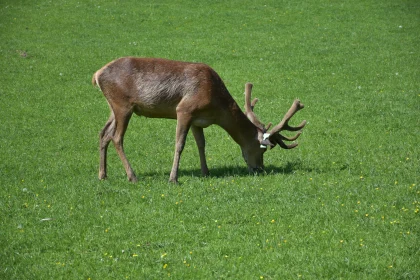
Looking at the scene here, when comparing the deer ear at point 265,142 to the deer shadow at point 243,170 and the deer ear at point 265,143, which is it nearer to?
the deer ear at point 265,143

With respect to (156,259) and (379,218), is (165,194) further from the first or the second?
(379,218)

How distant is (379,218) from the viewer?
9.62 m

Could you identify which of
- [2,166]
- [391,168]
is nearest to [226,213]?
[391,168]

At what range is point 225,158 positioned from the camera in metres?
13.8

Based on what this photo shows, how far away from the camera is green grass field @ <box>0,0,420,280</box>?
8.59 meters

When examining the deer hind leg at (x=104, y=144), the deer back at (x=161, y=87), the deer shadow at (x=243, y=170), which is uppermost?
the deer back at (x=161, y=87)

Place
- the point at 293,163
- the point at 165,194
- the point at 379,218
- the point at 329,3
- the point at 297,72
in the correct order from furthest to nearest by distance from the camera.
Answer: the point at 329,3
the point at 297,72
the point at 293,163
the point at 165,194
the point at 379,218

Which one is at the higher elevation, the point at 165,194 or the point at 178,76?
the point at 178,76

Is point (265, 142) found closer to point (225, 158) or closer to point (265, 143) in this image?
point (265, 143)

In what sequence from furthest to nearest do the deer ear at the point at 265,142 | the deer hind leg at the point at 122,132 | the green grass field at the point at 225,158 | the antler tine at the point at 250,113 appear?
the antler tine at the point at 250,113 < the deer ear at the point at 265,142 < the deer hind leg at the point at 122,132 < the green grass field at the point at 225,158

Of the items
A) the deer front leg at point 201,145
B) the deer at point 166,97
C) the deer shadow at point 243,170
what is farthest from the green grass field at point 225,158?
the deer at point 166,97

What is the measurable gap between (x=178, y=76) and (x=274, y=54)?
1158 centimetres

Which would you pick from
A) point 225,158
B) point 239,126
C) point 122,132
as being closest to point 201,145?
point 239,126

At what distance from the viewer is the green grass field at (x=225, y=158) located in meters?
8.59
